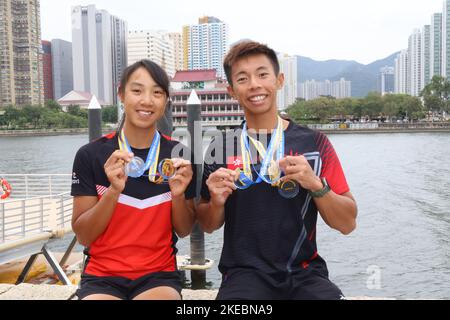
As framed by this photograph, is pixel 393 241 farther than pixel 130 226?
Yes

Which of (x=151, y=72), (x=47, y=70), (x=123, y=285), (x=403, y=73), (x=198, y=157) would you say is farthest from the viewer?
(x=403, y=73)

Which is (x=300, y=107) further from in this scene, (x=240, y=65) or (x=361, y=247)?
(x=240, y=65)

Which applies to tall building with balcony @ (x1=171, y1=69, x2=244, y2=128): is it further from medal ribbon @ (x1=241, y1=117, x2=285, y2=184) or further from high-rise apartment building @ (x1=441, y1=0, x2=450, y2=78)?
high-rise apartment building @ (x1=441, y1=0, x2=450, y2=78)

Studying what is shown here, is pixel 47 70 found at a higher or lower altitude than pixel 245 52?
higher

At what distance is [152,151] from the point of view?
308 centimetres

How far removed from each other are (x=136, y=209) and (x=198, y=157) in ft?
13.7

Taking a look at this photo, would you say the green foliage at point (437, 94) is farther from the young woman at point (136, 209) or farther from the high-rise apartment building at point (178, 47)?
the young woman at point (136, 209)

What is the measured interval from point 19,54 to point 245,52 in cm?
12456

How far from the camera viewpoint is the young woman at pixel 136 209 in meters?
2.88

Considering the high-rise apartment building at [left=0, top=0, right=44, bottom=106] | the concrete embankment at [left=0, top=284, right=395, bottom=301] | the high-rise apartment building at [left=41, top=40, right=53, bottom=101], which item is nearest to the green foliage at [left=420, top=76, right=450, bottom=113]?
the high-rise apartment building at [left=0, top=0, right=44, bottom=106]

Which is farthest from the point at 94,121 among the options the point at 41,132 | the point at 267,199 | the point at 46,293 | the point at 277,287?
the point at 41,132

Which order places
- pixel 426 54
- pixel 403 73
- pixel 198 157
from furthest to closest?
pixel 403 73, pixel 426 54, pixel 198 157

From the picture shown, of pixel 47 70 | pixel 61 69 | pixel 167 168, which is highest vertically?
pixel 61 69

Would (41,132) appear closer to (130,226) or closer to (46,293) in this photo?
(46,293)
